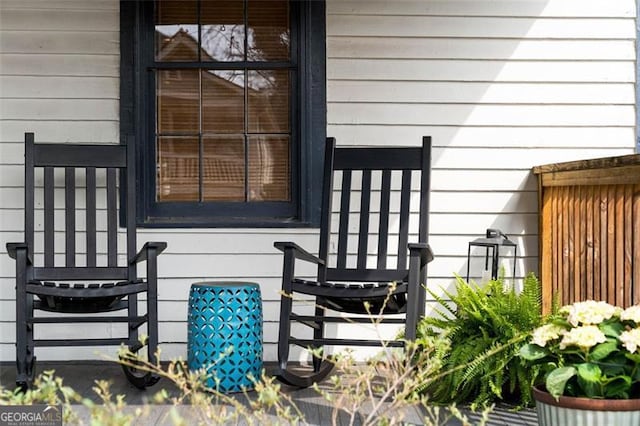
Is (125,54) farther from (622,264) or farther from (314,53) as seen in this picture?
(622,264)

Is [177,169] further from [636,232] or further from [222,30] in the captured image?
[636,232]

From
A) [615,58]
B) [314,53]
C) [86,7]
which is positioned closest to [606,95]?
[615,58]

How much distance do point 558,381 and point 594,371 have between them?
4.3 inches

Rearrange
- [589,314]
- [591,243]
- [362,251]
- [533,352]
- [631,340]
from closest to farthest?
[631,340]
[589,314]
[533,352]
[591,243]
[362,251]

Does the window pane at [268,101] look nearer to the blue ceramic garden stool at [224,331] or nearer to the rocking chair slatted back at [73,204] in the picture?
the rocking chair slatted back at [73,204]

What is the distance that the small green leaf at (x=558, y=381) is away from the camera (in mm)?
2363

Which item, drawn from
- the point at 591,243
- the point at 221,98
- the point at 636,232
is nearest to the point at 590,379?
the point at 636,232

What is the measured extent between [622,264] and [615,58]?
53.6 inches

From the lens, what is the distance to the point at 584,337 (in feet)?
→ 7.73

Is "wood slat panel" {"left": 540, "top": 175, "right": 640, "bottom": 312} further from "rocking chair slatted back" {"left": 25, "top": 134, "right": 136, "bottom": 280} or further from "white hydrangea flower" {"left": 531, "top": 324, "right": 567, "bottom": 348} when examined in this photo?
"rocking chair slatted back" {"left": 25, "top": 134, "right": 136, "bottom": 280}

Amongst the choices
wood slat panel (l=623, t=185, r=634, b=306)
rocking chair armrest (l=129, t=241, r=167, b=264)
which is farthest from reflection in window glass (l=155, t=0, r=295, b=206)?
wood slat panel (l=623, t=185, r=634, b=306)

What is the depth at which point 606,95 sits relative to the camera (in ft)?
14.0

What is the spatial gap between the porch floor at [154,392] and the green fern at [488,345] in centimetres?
9

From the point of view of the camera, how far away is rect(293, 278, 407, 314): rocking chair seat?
3426mm
